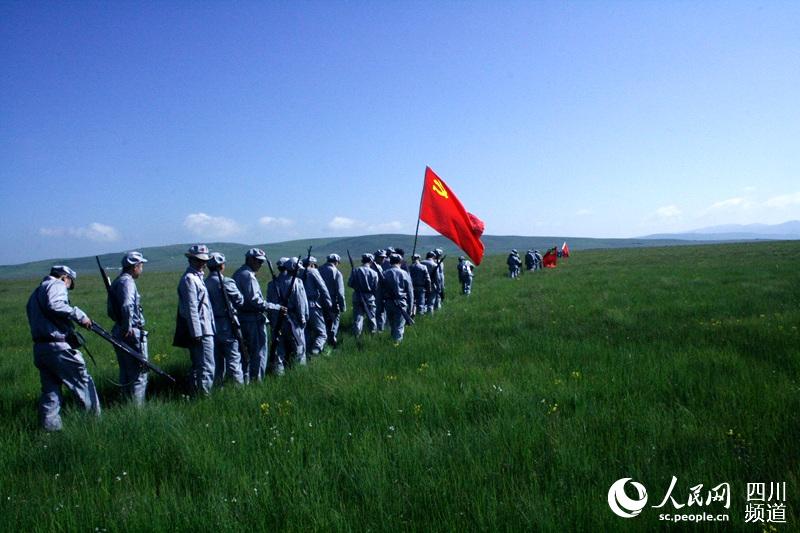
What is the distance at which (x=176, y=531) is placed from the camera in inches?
127

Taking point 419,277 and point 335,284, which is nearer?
point 335,284

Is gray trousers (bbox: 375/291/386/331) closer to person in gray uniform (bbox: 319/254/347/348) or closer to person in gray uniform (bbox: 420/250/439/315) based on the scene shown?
person in gray uniform (bbox: 319/254/347/348)

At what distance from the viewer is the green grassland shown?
3367 mm

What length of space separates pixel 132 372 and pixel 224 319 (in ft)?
4.85

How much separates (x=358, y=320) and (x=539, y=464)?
894 cm

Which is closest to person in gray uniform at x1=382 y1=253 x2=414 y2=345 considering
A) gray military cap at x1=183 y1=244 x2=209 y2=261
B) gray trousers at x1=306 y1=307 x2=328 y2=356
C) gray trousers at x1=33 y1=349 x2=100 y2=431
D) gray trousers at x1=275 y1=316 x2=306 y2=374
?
gray trousers at x1=306 y1=307 x2=328 y2=356

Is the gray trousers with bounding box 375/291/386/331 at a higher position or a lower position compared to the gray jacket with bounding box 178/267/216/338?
lower

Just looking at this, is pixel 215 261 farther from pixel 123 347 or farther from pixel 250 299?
pixel 123 347

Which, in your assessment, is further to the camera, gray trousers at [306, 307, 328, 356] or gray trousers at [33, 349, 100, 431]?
gray trousers at [306, 307, 328, 356]

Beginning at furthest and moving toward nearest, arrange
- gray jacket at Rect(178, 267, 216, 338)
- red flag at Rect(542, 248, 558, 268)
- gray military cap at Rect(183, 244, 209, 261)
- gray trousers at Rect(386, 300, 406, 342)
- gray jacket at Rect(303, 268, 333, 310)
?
1. red flag at Rect(542, 248, 558, 268)
2. gray trousers at Rect(386, 300, 406, 342)
3. gray jacket at Rect(303, 268, 333, 310)
4. gray military cap at Rect(183, 244, 209, 261)
5. gray jacket at Rect(178, 267, 216, 338)

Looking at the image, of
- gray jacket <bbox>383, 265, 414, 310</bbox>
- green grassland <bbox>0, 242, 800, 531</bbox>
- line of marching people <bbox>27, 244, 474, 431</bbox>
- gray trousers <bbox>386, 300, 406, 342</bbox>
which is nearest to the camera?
green grassland <bbox>0, 242, 800, 531</bbox>

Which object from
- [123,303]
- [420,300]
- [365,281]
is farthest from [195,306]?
[420,300]

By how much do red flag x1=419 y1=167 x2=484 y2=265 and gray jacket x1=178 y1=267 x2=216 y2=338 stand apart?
554cm

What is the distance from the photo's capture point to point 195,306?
679 centimetres
